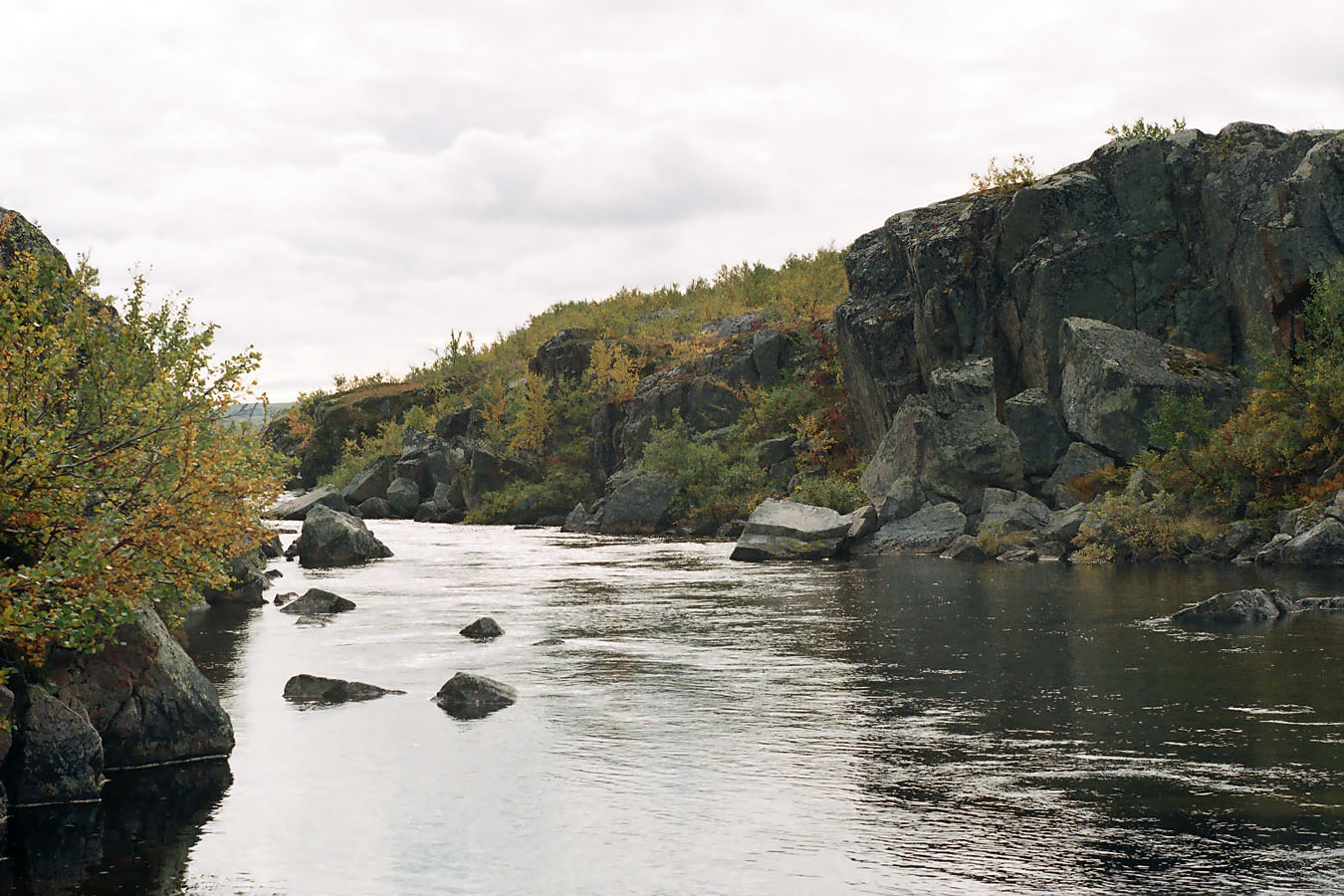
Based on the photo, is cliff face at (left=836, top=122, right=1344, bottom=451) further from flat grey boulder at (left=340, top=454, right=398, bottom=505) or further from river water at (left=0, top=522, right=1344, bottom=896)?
flat grey boulder at (left=340, top=454, right=398, bottom=505)

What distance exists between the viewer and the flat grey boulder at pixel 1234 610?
25.3 metres

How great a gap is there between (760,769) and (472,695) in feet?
19.0

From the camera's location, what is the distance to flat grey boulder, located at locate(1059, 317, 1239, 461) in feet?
153

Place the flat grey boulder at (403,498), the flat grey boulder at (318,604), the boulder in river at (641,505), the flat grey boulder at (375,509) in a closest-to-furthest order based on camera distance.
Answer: the flat grey boulder at (318,604), the boulder in river at (641,505), the flat grey boulder at (403,498), the flat grey boulder at (375,509)

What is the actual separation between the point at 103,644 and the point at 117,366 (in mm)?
3768

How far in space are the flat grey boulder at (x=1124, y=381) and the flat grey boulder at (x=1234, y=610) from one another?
2004 centimetres

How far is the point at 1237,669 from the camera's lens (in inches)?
787

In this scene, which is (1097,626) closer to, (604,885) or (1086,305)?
(604,885)

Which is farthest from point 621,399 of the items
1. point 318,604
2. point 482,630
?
point 482,630

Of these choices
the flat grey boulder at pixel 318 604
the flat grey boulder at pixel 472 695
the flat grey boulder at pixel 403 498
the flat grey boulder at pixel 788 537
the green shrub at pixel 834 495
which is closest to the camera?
the flat grey boulder at pixel 472 695

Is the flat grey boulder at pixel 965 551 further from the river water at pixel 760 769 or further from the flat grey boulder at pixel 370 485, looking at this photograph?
the flat grey boulder at pixel 370 485

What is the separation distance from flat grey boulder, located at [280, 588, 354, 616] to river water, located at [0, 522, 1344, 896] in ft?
9.22

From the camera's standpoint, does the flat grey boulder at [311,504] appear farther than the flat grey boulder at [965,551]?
Yes

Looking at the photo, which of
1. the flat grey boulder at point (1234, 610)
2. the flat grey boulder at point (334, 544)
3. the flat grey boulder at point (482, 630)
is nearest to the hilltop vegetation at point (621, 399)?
the flat grey boulder at point (334, 544)
